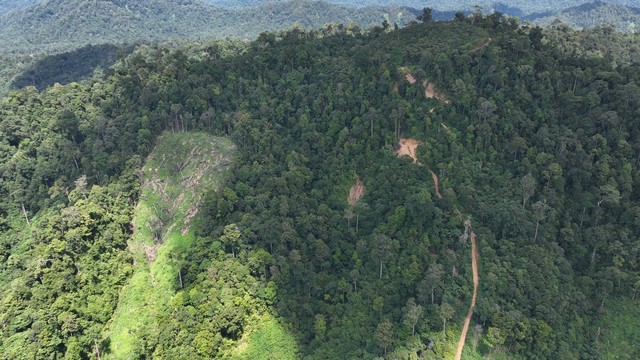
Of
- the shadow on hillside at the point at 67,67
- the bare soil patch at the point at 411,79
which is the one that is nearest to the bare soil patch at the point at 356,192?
the bare soil patch at the point at 411,79

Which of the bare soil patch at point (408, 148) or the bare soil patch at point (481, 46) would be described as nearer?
the bare soil patch at point (408, 148)

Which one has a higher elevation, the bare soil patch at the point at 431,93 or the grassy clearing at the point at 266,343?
the bare soil patch at the point at 431,93

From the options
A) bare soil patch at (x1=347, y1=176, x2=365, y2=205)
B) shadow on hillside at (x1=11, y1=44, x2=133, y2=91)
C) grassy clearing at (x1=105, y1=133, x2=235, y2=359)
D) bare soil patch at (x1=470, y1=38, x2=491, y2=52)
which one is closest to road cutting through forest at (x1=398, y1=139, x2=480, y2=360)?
bare soil patch at (x1=347, y1=176, x2=365, y2=205)

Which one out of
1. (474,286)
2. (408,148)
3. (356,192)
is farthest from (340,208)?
(474,286)

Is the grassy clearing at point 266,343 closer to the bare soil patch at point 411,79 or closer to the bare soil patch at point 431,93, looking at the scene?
the bare soil patch at point 431,93

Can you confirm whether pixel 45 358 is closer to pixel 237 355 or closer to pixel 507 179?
pixel 237 355

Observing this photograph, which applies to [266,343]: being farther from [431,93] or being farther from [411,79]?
[411,79]
